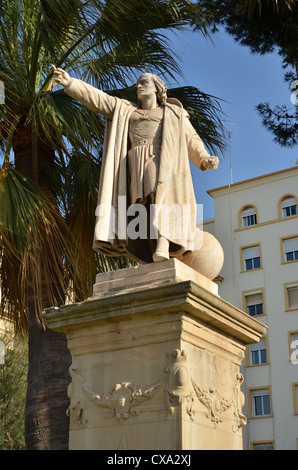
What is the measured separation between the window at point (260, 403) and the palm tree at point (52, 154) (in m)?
22.8

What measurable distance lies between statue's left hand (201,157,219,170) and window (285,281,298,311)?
1083 inches

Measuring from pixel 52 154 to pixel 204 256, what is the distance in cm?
518

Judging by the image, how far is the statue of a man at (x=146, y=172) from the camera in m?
5.02

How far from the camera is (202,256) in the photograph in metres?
5.15

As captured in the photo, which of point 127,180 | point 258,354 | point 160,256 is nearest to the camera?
point 160,256

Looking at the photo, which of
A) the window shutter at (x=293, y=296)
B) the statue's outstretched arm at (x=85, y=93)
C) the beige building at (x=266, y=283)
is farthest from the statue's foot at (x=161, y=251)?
the window shutter at (x=293, y=296)

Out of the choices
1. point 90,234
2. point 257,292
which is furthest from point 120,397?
point 257,292

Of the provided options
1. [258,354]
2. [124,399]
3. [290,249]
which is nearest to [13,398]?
[258,354]

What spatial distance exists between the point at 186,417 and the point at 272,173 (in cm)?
3120

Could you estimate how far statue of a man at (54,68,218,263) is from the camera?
5023mm

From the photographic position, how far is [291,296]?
3244 centimetres

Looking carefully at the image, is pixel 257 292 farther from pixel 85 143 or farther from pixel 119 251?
pixel 119 251

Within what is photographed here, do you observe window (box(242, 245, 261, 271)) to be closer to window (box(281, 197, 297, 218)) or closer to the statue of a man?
window (box(281, 197, 297, 218))

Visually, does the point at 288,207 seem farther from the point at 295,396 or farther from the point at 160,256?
the point at 160,256
